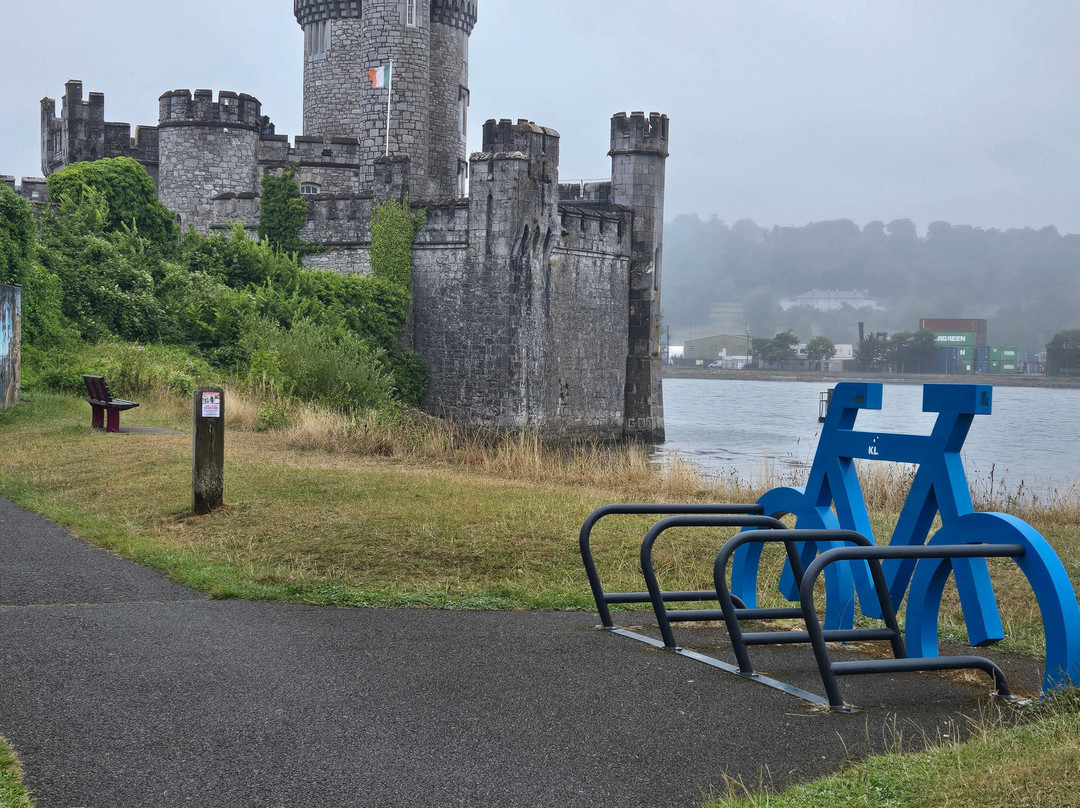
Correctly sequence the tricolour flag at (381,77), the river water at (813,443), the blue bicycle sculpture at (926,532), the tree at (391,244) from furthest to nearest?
the tricolour flag at (381,77) < the tree at (391,244) < the river water at (813,443) < the blue bicycle sculpture at (926,532)

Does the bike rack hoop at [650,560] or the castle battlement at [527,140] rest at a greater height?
the castle battlement at [527,140]

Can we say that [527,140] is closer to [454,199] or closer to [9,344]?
[454,199]

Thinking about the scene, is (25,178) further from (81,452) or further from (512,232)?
(81,452)

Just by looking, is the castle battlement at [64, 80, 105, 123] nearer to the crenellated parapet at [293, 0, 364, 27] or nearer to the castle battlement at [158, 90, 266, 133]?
the castle battlement at [158, 90, 266, 133]

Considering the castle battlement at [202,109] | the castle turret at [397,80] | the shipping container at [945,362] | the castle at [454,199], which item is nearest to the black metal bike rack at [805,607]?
the castle at [454,199]

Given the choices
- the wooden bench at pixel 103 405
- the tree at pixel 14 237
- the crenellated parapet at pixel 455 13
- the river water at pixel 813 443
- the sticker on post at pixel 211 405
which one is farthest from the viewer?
the crenellated parapet at pixel 455 13

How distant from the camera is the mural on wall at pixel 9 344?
1792cm

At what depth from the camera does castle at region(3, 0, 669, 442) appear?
31.6 m

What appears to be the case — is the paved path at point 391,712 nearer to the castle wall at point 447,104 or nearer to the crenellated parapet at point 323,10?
the castle wall at point 447,104

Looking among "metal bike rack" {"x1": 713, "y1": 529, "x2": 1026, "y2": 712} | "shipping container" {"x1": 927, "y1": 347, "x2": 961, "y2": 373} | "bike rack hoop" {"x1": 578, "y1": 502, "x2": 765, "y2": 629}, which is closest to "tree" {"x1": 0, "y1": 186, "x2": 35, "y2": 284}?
"bike rack hoop" {"x1": 578, "y1": 502, "x2": 765, "y2": 629}

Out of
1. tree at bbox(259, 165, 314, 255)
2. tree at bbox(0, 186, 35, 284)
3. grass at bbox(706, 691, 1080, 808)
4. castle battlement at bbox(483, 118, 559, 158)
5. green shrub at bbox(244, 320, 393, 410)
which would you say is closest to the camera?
grass at bbox(706, 691, 1080, 808)

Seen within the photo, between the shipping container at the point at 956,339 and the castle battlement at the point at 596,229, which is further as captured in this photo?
the shipping container at the point at 956,339

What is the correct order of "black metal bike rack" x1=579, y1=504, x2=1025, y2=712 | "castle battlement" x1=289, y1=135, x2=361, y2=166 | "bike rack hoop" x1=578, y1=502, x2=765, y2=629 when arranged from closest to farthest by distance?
"black metal bike rack" x1=579, y1=504, x2=1025, y2=712
"bike rack hoop" x1=578, y1=502, x2=765, y2=629
"castle battlement" x1=289, y1=135, x2=361, y2=166

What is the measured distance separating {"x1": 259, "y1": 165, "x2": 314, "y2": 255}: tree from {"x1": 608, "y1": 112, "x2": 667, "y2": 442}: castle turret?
10363 millimetres
